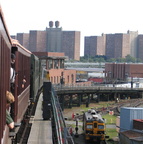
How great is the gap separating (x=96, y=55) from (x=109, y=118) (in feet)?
405

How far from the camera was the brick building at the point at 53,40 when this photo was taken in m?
144

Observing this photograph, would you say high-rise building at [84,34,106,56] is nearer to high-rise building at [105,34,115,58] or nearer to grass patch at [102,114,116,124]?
high-rise building at [105,34,115,58]

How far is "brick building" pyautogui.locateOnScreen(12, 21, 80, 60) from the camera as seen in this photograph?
5655 inches

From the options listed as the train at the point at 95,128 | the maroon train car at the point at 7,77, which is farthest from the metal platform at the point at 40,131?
the train at the point at 95,128

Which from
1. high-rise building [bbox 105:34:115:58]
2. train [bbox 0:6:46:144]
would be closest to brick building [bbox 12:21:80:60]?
high-rise building [bbox 105:34:115:58]

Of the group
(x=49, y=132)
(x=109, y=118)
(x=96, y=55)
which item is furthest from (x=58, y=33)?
(x=49, y=132)

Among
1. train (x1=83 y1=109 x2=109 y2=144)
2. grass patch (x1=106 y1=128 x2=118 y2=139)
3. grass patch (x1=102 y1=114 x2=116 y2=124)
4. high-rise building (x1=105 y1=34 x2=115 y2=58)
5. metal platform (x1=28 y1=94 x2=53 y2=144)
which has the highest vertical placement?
high-rise building (x1=105 y1=34 x2=115 y2=58)

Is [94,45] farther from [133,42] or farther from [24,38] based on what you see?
[24,38]

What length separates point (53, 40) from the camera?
150500mm

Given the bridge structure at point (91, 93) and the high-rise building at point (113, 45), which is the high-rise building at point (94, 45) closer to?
the high-rise building at point (113, 45)

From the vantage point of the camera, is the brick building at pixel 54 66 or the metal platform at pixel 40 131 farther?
the brick building at pixel 54 66

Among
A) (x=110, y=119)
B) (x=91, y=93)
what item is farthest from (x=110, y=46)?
(x=110, y=119)

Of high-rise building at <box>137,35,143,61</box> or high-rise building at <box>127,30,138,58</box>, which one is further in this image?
high-rise building at <box>137,35,143,61</box>

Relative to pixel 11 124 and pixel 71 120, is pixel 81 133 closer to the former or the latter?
pixel 71 120
